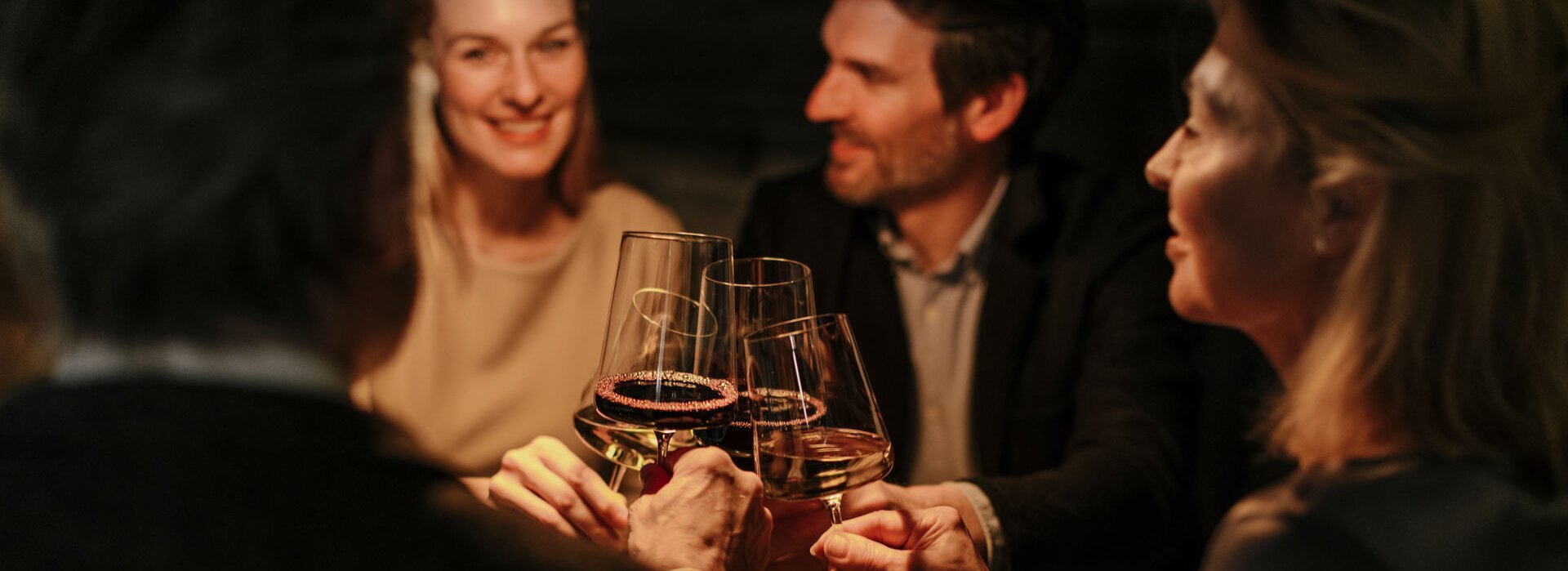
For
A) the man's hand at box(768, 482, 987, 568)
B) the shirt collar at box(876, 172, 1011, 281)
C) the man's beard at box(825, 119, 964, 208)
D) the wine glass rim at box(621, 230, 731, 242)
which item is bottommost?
the man's hand at box(768, 482, 987, 568)

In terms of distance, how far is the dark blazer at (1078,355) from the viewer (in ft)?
5.01

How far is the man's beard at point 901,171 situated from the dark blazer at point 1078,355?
9 cm

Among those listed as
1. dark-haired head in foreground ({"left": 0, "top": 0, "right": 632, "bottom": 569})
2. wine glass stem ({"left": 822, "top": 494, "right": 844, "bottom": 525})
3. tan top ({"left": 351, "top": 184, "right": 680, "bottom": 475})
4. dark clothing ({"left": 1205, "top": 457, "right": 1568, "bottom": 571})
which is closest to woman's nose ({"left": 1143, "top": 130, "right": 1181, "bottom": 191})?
dark clothing ({"left": 1205, "top": 457, "right": 1568, "bottom": 571})

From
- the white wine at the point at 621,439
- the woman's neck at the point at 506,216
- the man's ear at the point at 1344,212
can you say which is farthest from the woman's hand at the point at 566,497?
the man's ear at the point at 1344,212

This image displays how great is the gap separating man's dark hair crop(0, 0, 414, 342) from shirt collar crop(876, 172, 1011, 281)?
0.91 metres

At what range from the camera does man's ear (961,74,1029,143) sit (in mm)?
1594

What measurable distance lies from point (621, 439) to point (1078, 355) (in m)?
0.71

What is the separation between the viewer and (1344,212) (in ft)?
3.11

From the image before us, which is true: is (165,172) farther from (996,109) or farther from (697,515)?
(996,109)

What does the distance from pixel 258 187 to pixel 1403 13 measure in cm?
91

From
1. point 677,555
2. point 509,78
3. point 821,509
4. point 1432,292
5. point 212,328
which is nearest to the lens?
point 212,328

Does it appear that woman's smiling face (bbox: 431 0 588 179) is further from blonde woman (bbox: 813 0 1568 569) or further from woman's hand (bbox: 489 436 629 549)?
blonde woman (bbox: 813 0 1568 569)

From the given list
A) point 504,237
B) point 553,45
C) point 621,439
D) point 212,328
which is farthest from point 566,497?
point 553,45

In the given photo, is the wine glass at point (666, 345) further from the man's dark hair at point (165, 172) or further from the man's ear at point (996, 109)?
the man's ear at point (996, 109)
